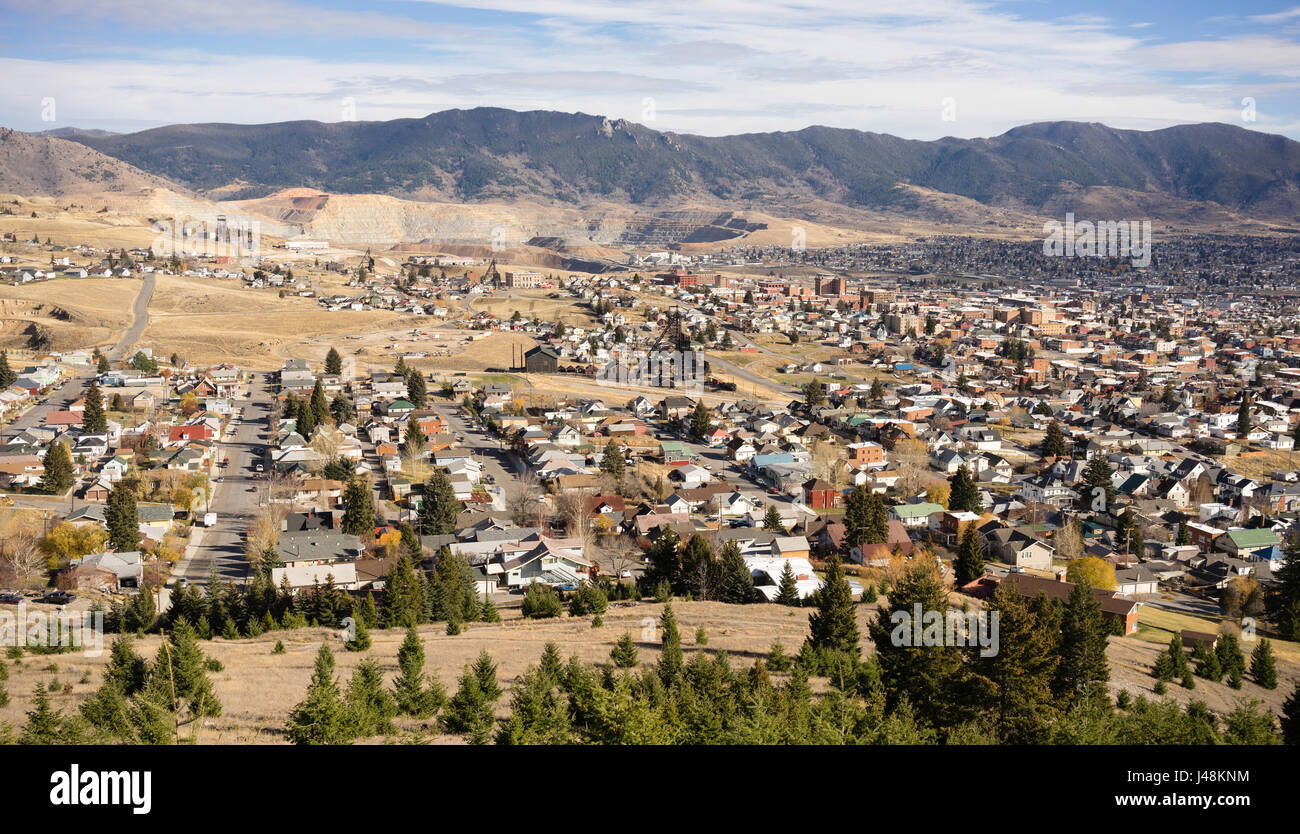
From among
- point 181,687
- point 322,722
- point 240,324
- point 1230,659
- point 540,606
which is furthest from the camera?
point 240,324

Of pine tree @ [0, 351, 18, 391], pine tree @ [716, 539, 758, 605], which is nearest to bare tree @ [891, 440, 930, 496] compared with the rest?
pine tree @ [716, 539, 758, 605]

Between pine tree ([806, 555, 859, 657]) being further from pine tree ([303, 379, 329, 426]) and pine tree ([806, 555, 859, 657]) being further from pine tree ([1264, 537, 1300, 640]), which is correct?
pine tree ([303, 379, 329, 426])

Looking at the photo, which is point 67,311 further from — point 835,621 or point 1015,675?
point 1015,675

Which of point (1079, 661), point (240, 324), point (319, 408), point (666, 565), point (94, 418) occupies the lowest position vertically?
point (666, 565)

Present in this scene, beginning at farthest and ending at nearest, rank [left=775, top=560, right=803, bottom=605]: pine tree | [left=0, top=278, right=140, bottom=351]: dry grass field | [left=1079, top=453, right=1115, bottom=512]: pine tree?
[left=0, top=278, right=140, bottom=351]: dry grass field
[left=1079, top=453, right=1115, bottom=512]: pine tree
[left=775, top=560, right=803, bottom=605]: pine tree

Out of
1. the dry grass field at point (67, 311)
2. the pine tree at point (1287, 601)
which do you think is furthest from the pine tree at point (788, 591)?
the dry grass field at point (67, 311)

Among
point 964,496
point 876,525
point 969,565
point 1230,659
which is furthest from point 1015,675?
point 964,496

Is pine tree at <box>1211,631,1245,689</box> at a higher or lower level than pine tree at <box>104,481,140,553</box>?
lower
